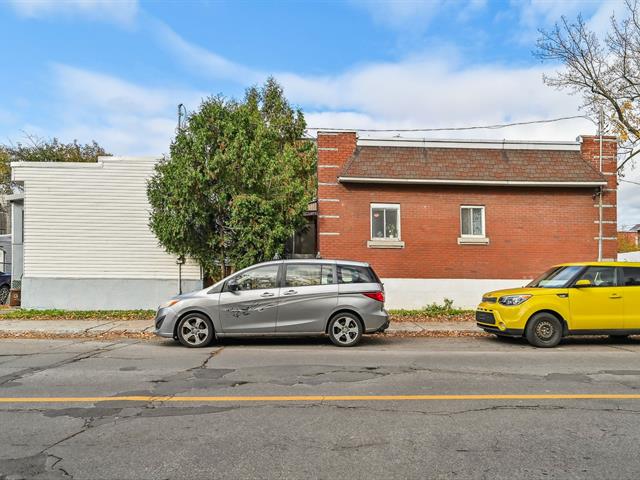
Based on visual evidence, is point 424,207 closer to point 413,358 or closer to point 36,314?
point 413,358

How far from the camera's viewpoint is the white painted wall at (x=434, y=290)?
15.8 meters

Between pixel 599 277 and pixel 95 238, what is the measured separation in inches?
525

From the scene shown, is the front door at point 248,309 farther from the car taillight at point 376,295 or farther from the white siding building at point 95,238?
the white siding building at point 95,238

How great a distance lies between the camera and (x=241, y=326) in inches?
401

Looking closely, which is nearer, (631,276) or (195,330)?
(195,330)

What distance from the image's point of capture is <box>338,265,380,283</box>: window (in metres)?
10.5

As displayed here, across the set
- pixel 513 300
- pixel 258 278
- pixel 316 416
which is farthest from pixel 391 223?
pixel 316 416

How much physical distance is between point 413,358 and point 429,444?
4423 mm

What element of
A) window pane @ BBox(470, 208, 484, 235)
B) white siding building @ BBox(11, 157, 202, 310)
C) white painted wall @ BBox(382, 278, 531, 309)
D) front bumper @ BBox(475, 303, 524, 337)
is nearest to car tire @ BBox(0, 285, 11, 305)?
white siding building @ BBox(11, 157, 202, 310)

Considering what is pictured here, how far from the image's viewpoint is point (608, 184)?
16391 mm

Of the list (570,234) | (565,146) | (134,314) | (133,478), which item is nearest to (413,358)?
(133,478)

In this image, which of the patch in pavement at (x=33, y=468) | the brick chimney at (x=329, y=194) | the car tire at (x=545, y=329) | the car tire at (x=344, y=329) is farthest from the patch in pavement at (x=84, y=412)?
the brick chimney at (x=329, y=194)

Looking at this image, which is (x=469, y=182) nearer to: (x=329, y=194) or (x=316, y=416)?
(x=329, y=194)

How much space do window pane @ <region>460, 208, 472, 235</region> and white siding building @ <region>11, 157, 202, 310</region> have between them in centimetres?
820
